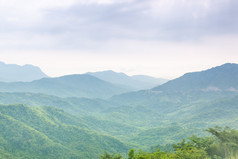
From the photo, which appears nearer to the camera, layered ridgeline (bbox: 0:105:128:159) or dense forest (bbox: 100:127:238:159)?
dense forest (bbox: 100:127:238:159)

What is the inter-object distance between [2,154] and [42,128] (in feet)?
180

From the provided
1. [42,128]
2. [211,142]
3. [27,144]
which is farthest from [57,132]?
[211,142]

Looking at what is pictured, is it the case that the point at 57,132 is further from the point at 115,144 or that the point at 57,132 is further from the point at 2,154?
the point at 2,154

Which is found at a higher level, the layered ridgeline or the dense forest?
the dense forest

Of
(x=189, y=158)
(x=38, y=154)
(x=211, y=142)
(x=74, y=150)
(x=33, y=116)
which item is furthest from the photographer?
(x=33, y=116)

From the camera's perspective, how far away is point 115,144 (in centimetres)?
16838

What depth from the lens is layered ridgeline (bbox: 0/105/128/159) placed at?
440 feet

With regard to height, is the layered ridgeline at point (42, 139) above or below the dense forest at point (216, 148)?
below

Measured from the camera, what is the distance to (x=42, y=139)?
486 ft

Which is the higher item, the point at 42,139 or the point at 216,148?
the point at 216,148

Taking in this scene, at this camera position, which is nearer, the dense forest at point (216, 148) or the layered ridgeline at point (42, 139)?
the dense forest at point (216, 148)

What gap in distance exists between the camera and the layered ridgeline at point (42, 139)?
13412cm

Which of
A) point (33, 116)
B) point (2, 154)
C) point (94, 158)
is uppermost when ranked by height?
point (33, 116)

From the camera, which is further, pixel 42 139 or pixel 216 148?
pixel 42 139
